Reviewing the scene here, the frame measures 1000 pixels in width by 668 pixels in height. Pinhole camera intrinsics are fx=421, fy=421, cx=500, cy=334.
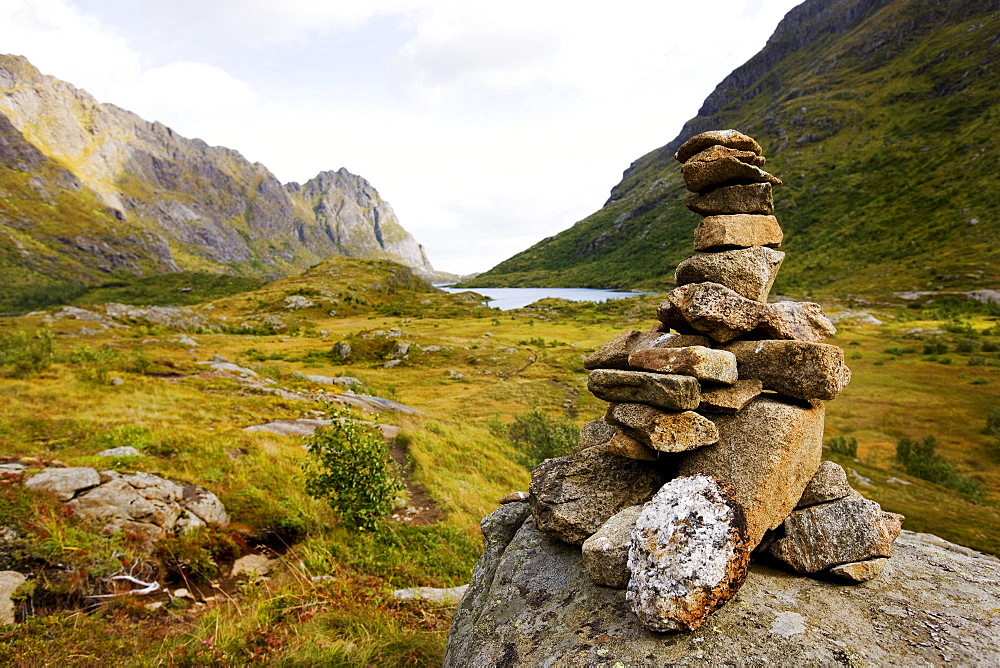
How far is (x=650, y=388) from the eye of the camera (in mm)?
5863

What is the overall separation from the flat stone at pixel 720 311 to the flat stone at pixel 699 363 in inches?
21.6

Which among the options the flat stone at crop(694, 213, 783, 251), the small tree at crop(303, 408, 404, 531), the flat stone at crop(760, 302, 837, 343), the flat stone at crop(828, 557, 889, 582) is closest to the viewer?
the flat stone at crop(828, 557, 889, 582)

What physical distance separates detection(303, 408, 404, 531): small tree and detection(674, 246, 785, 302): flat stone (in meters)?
10.4

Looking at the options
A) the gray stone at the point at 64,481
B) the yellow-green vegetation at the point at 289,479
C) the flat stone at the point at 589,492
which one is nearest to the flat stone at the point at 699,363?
the flat stone at the point at 589,492

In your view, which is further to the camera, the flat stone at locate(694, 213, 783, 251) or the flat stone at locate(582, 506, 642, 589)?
the flat stone at locate(694, 213, 783, 251)

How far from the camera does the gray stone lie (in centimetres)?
978

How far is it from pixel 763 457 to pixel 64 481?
14.9 metres

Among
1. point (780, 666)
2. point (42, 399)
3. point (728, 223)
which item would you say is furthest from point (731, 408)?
point (42, 399)

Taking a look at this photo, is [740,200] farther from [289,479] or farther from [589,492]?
[289,479]

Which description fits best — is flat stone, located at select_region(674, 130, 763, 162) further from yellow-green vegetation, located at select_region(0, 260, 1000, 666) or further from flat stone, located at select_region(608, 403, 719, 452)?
yellow-green vegetation, located at select_region(0, 260, 1000, 666)

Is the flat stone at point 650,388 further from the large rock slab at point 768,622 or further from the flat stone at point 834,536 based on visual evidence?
the large rock slab at point 768,622

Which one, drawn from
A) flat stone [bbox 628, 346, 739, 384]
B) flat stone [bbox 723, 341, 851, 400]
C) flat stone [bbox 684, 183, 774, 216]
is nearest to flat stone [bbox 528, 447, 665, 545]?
flat stone [bbox 628, 346, 739, 384]

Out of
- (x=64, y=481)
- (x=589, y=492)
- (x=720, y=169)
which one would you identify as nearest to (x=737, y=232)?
(x=720, y=169)

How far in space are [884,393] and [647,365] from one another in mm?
52730
